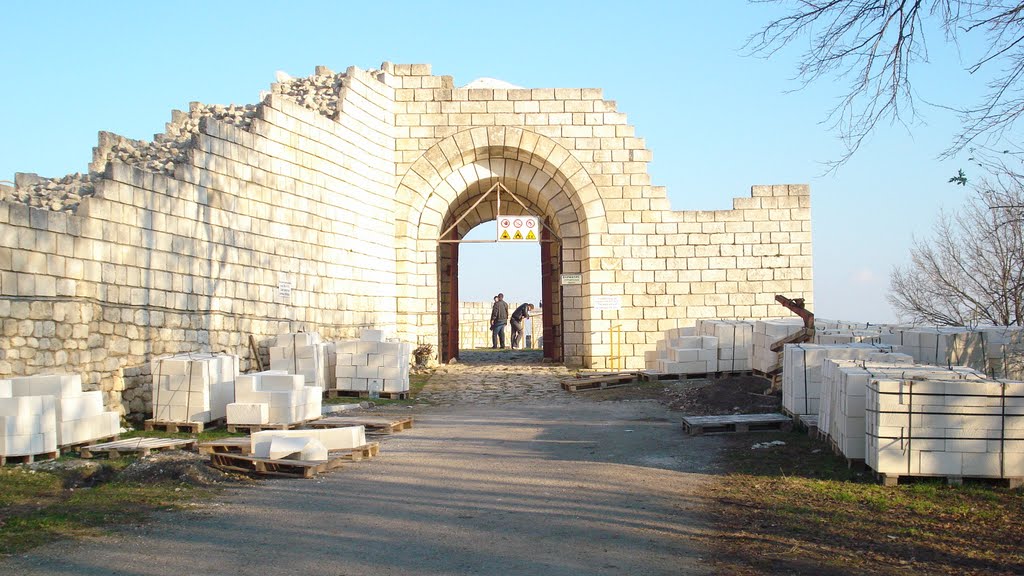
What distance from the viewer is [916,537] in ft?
20.0

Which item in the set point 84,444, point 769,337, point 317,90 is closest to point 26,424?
point 84,444

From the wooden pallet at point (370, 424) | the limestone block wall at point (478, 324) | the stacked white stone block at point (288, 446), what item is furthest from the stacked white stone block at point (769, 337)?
the limestone block wall at point (478, 324)

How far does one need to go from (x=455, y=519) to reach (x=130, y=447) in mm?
4174

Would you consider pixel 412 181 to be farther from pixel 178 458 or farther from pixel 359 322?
pixel 178 458

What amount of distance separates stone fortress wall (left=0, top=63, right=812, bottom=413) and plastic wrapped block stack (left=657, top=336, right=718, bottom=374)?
339 cm

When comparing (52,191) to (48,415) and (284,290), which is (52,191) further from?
(284,290)

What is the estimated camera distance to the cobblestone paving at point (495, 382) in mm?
15641

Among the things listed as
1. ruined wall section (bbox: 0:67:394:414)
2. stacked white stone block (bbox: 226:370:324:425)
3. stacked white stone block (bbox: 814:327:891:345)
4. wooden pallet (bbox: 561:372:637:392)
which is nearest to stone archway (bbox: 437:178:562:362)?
ruined wall section (bbox: 0:67:394:414)

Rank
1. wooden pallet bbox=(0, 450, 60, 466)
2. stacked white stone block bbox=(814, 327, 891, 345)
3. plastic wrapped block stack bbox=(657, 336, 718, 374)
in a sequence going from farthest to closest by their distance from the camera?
1. plastic wrapped block stack bbox=(657, 336, 718, 374)
2. stacked white stone block bbox=(814, 327, 891, 345)
3. wooden pallet bbox=(0, 450, 60, 466)

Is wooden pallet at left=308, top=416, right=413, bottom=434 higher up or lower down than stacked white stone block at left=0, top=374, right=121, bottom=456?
lower down

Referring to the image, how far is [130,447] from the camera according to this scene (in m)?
9.11

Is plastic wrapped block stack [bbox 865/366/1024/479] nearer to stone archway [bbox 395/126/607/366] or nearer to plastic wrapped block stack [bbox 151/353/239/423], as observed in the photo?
plastic wrapped block stack [bbox 151/353/239/423]

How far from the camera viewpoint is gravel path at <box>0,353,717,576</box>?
5.52 metres

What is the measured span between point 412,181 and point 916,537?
15.4m
